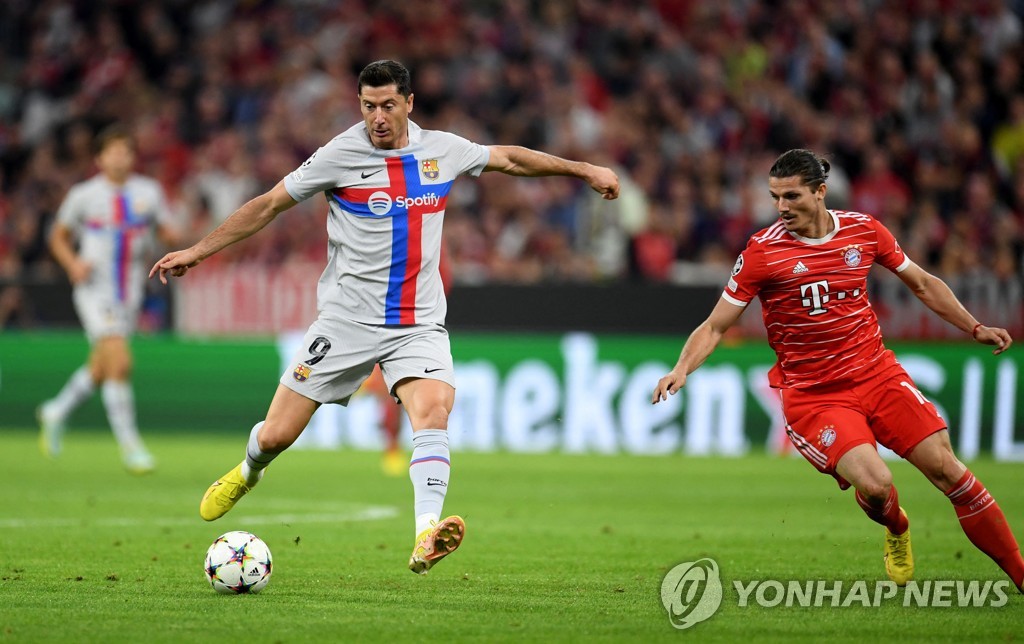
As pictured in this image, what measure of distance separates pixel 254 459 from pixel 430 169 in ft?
6.11

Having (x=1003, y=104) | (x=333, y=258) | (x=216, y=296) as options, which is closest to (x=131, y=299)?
(x=216, y=296)

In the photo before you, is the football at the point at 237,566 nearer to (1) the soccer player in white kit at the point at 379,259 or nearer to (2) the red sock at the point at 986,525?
(1) the soccer player in white kit at the point at 379,259

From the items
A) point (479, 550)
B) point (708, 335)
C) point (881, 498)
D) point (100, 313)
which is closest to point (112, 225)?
point (100, 313)

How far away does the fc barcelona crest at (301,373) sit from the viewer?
8.23 m

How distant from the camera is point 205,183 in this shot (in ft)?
72.3

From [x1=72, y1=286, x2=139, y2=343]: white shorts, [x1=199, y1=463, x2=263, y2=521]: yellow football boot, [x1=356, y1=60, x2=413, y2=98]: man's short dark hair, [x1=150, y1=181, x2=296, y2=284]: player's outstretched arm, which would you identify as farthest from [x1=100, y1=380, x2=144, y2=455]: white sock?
[x1=356, y1=60, x2=413, y2=98]: man's short dark hair

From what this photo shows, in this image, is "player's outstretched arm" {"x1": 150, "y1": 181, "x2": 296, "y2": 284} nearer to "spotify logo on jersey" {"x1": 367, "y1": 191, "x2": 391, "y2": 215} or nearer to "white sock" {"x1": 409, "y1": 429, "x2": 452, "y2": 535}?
"spotify logo on jersey" {"x1": 367, "y1": 191, "x2": 391, "y2": 215}

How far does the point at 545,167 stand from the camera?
8500 millimetres

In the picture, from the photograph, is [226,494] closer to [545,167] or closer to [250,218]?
[250,218]

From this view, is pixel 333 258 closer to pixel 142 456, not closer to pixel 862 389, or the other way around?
pixel 862 389

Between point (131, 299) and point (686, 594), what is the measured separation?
329 inches
